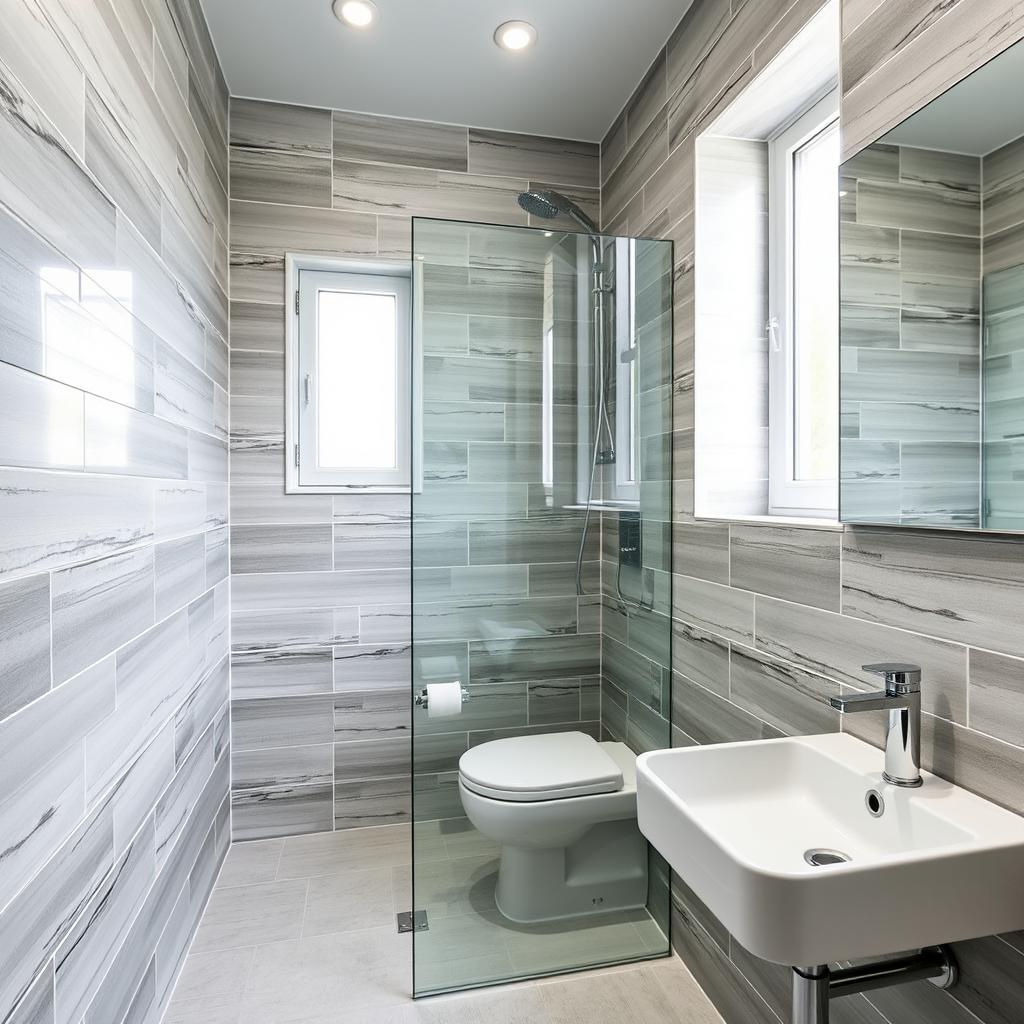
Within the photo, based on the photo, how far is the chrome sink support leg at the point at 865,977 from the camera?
1.00m

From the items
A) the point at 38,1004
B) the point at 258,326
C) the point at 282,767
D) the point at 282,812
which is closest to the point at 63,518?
the point at 38,1004

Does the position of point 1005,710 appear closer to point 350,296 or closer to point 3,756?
point 3,756

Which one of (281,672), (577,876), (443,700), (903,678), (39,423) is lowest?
(577,876)

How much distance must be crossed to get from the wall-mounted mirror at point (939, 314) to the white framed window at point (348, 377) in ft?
5.53

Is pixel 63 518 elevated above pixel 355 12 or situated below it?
below

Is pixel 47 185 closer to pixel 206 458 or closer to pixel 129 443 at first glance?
pixel 129 443

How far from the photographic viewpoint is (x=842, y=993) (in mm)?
1001

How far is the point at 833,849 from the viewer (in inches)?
45.1

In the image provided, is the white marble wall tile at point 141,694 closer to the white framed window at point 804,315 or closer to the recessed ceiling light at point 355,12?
the white framed window at point 804,315

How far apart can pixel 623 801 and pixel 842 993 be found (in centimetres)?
84

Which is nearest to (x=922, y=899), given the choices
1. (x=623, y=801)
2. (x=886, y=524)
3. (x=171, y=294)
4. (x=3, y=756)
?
(x=886, y=524)

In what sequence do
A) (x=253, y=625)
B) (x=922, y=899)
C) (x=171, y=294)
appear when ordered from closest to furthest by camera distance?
(x=922, y=899)
(x=171, y=294)
(x=253, y=625)

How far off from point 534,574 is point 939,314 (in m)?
1.12

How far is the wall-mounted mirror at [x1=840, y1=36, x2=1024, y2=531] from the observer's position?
956mm
